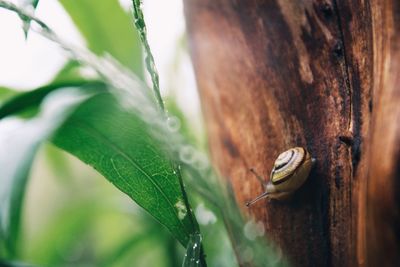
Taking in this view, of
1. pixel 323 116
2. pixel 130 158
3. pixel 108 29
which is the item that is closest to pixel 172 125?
pixel 130 158

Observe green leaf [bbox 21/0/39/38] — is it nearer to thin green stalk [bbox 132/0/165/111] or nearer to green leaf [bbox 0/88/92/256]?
thin green stalk [bbox 132/0/165/111]

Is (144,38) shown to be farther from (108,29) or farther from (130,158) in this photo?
(108,29)

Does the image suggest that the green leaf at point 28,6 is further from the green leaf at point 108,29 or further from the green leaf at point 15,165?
the green leaf at point 108,29

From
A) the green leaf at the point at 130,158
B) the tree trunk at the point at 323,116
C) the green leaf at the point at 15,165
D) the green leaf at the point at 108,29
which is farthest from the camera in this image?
the green leaf at the point at 108,29

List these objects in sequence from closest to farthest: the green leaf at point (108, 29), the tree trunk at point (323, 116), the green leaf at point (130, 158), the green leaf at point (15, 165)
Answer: the tree trunk at point (323, 116) < the green leaf at point (130, 158) < the green leaf at point (15, 165) < the green leaf at point (108, 29)

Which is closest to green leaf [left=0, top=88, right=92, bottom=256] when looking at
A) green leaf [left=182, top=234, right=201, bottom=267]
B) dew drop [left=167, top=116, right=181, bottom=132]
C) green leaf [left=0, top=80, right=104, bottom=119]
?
green leaf [left=0, top=80, right=104, bottom=119]

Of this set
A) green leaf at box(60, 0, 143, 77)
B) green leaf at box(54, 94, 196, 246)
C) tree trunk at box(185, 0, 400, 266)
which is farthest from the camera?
green leaf at box(60, 0, 143, 77)

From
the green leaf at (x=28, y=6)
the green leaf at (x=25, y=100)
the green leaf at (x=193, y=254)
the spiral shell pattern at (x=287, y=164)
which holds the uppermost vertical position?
the green leaf at (x=28, y=6)

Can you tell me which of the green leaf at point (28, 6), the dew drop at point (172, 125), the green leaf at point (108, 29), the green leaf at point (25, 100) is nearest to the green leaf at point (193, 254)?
the dew drop at point (172, 125)
